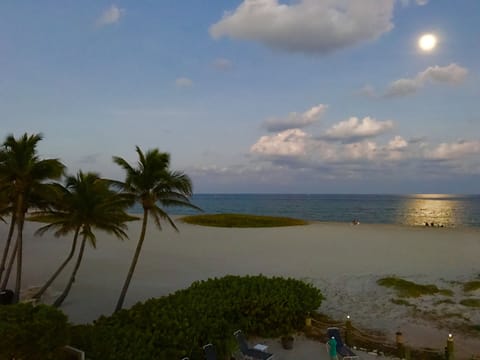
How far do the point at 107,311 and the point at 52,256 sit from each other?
14.2m

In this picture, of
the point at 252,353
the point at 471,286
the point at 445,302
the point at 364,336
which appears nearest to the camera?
the point at 252,353

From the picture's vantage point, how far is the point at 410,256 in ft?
91.3

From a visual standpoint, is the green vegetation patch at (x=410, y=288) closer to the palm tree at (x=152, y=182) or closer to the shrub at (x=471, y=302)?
the shrub at (x=471, y=302)

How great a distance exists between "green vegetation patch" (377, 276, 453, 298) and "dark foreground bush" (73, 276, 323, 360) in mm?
6545

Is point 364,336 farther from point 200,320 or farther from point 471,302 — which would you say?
point 471,302

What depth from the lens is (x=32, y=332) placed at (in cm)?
719

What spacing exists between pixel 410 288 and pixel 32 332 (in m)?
16.5

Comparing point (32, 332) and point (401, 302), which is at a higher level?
point (32, 332)

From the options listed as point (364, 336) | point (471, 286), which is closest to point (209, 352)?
point (364, 336)

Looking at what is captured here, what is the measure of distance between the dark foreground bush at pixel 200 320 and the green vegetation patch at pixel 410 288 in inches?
258

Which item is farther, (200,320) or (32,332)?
(200,320)

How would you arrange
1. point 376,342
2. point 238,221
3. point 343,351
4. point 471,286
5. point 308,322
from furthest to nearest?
point 238,221 → point 471,286 → point 308,322 → point 376,342 → point 343,351

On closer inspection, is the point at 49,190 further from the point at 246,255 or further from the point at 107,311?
the point at 246,255

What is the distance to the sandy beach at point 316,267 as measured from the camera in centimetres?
1469
